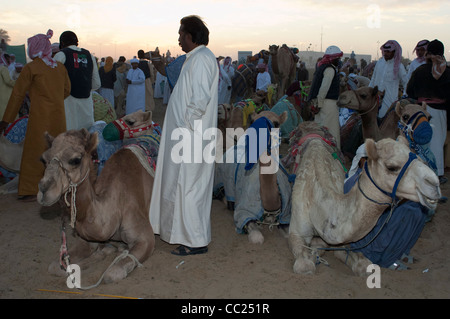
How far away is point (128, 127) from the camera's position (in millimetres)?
5223

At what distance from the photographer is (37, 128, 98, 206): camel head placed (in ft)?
10.8

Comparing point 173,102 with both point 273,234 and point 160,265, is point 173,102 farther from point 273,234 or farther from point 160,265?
point 273,234

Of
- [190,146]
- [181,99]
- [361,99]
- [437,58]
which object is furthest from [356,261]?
[437,58]

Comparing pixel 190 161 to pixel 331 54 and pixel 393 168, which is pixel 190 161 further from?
pixel 331 54

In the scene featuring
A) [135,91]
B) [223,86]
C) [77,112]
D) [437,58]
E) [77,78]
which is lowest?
[77,112]

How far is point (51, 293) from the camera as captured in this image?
372 cm

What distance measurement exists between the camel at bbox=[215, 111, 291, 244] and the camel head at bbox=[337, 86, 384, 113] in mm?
2580

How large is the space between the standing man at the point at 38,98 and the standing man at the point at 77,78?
182 mm

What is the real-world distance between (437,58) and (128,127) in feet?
15.8

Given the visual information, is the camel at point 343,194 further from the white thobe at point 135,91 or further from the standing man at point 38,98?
the white thobe at point 135,91

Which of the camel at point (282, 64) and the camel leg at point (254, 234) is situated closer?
the camel leg at point (254, 234)

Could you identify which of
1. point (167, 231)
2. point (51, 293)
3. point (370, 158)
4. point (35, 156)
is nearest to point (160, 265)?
point (167, 231)

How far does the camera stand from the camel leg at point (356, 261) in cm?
406

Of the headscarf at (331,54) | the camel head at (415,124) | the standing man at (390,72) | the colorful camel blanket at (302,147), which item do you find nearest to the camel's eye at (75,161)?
the colorful camel blanket at (302,147)
